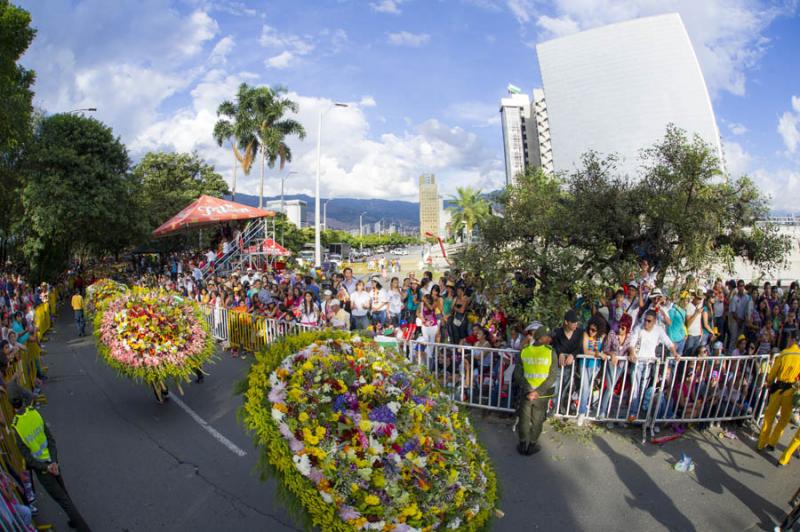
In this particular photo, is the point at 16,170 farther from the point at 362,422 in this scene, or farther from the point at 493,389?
the point at 362,422

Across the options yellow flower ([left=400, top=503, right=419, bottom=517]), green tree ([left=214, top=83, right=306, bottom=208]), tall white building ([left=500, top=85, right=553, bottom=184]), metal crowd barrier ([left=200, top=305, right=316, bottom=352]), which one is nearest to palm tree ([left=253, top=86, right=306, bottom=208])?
green tree ([left=214, top=83, right=306, bottom=208])

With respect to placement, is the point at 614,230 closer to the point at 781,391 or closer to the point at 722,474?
the point at 781,391

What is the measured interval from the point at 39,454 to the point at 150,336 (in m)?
2.72

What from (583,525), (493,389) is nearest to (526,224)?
(493,389)

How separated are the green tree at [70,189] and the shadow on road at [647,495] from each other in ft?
76.4

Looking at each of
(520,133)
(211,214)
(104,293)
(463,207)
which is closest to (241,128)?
(211,214)

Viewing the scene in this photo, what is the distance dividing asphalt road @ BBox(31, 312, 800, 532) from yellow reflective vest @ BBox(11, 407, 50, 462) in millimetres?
869

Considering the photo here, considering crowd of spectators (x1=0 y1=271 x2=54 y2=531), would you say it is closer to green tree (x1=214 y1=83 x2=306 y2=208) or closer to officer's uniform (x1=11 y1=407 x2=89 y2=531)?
officer's uniform (x1=11 y1=407 x2=89 y2=531)

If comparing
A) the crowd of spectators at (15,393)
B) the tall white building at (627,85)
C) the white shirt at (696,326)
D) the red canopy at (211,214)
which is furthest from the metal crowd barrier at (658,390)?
the tall white building at (627,85)

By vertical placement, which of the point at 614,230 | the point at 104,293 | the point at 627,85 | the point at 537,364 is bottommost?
the point at 537,364

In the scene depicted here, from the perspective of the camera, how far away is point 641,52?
73438 millimetres

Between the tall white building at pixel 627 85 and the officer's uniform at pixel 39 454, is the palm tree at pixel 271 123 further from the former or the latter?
the tall white building at pixel 627 85

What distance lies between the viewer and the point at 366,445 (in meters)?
2.88

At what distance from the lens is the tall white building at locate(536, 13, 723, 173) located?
2820 inches
